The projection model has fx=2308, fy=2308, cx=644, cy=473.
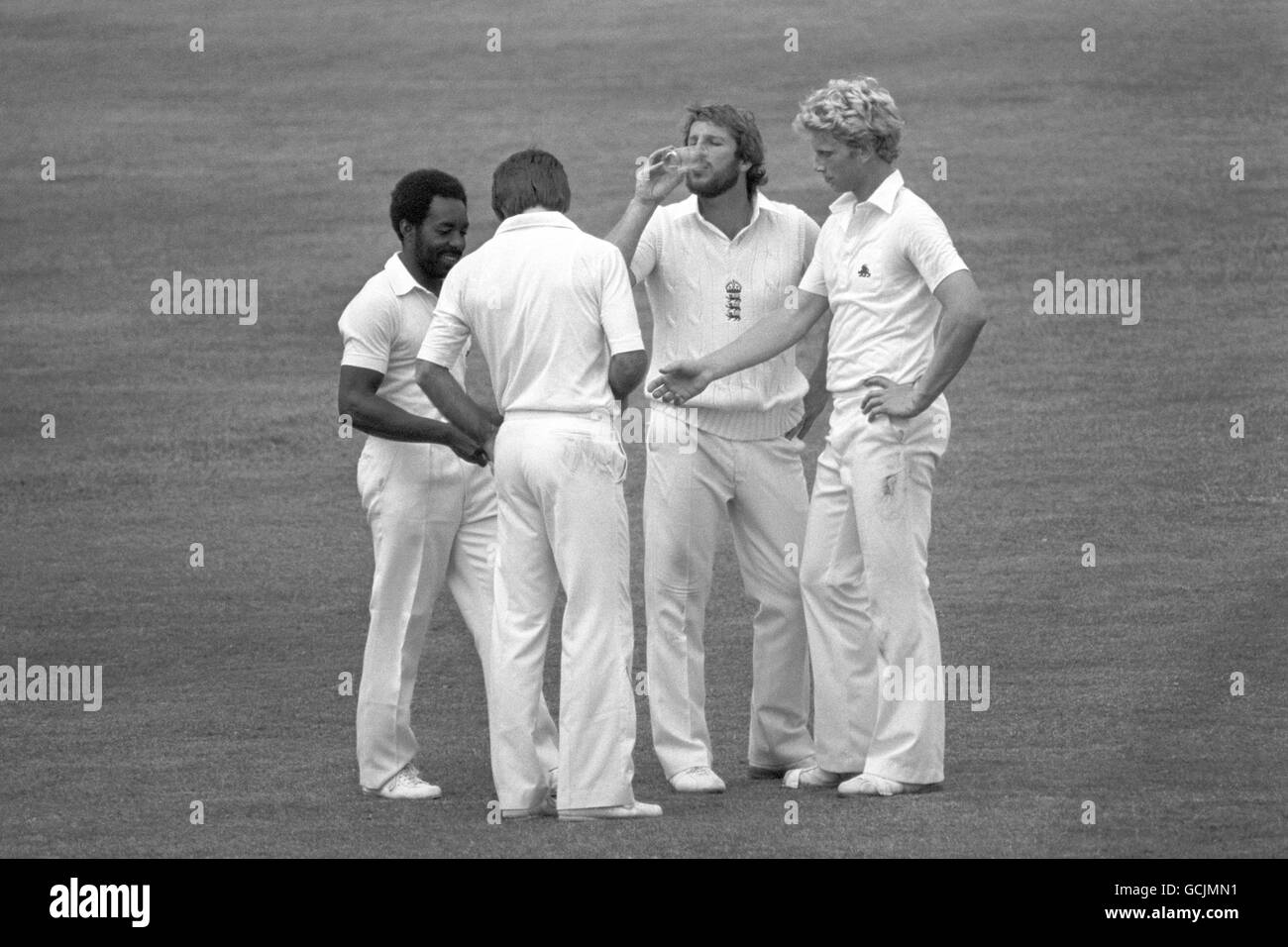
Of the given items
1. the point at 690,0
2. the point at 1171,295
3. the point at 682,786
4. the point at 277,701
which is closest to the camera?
the point at 682,786

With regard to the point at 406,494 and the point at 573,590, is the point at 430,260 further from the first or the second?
the point at 573,590

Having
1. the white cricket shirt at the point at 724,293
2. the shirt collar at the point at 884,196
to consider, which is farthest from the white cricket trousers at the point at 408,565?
the shirt collar at the point at 884,196

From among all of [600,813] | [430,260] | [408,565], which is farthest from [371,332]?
[600,813]

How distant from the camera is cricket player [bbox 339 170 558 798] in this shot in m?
8.70

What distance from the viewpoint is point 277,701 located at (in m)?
11.1

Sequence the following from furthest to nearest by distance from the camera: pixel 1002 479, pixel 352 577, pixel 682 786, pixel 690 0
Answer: pixel 690 0 < pixel 1002 479 < pixel 352 577 < pixel 682 786

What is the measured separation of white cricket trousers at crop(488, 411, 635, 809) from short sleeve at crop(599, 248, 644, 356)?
299 mm

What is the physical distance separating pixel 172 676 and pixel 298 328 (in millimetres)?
9687

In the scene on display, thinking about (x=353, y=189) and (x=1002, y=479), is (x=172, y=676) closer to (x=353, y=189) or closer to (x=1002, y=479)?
(x=1002, y=479)

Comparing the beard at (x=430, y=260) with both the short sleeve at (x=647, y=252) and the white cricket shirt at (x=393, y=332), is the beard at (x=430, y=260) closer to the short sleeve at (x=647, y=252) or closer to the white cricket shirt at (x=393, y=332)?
the white cricket shirt at (x=393, y=332)

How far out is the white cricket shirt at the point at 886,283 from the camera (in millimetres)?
8359

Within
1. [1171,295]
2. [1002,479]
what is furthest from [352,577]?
[1171,295]

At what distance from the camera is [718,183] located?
892 cm

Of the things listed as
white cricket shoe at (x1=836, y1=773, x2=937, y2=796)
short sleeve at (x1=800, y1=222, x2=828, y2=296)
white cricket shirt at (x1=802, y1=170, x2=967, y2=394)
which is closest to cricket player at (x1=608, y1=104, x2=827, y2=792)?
short sleeve at (x1=800, y1=222, x2=828, y2=296)
